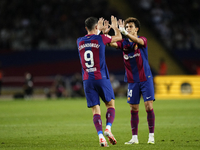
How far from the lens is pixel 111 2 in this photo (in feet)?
95.0

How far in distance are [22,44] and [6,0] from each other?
3.88 m

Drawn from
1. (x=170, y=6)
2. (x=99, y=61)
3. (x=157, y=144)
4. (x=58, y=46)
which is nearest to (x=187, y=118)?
(x=157, y=144)

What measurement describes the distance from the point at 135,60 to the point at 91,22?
46.3 inches

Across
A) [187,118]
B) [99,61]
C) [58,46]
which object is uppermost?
[58,46]

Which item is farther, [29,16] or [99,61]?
[29,16]

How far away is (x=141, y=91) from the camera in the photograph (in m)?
7.25

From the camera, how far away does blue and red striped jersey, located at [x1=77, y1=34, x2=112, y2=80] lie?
22.0 feet

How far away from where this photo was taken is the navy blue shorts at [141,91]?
7.12 meters

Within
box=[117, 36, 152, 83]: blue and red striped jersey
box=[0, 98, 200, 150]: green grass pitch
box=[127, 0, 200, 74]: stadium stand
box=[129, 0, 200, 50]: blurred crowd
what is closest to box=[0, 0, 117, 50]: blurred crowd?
box=[129, 0, 200, 50]: blurred crowd

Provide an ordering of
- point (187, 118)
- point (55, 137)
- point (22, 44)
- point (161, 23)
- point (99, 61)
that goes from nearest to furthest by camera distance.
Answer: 1. point (99, 61)
2. point (55, 137)
3. point (187, 118)
4. point (22, 44)
5. point (161, 23)

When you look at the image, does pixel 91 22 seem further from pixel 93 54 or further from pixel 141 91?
pixel 141 91

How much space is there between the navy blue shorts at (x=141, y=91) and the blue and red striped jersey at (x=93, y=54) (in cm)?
77

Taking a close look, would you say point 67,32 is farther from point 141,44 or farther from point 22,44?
point 141,44

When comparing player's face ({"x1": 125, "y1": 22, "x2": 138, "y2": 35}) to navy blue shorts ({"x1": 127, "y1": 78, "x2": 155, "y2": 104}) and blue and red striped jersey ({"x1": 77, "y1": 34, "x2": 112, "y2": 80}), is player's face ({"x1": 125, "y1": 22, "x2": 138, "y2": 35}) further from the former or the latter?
navy blue shorts ({"x1": 127, "y1": 78, "x2": 155, "y2": 104})
